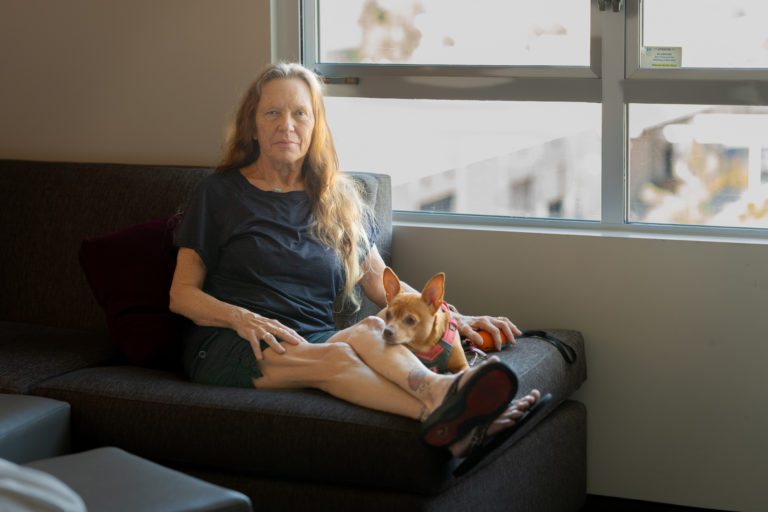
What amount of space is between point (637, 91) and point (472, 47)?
516mm

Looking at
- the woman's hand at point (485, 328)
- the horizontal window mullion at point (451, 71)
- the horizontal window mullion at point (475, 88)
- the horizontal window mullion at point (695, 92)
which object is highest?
the horizontal window mullion at point (451, 71)

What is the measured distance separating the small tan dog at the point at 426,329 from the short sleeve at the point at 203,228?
1.68 feet

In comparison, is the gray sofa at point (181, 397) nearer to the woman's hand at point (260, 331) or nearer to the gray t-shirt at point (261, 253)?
the woman's hand at point (260, 331)

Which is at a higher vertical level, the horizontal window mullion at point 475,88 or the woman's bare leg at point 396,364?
the horizontal window mullion at point 475,88

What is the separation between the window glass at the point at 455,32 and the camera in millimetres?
2865

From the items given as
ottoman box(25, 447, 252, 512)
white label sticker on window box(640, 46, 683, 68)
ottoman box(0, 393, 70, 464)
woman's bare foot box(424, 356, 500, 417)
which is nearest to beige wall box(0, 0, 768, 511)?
white label sticker on window box(640, 46, 683, 68)

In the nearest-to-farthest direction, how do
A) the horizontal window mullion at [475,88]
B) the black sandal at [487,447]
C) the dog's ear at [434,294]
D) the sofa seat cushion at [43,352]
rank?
the black sandal at [487,447], the dog's ear at [434,294], the sofa seat cushion at [43,352], the horizontal window mullion at [475,88]

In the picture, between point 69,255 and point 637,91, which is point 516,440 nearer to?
point 637,91

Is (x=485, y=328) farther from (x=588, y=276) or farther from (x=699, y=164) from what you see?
(x=699, y=164)

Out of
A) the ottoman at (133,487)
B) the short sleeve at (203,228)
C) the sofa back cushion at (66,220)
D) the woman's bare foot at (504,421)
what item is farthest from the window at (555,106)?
the ottoman at (133,487)

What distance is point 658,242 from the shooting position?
271 centimetres

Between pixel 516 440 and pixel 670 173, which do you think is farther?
pixel 670 173

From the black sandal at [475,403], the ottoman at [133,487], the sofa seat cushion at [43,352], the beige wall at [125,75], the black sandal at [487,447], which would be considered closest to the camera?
the ottoman at [133,487]

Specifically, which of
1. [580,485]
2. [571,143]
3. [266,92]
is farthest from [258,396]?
[571,143]
